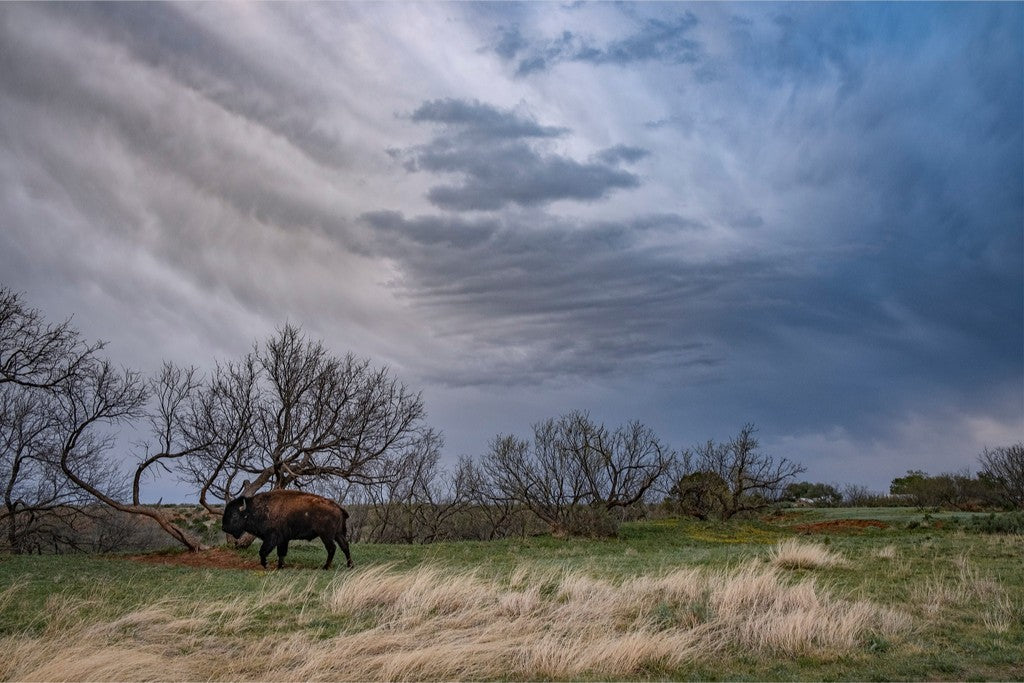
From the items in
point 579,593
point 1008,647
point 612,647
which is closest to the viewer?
point 612,647

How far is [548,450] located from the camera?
32.7 metres

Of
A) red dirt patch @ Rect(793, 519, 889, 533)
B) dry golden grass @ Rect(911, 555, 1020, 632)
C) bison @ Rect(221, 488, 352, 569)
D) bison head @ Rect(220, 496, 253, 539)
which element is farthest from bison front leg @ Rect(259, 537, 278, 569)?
red dirt patch @ Rect(793, 519, 889, 533)

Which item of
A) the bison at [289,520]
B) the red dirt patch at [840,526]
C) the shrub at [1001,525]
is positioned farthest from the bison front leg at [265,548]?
the shrub at [1001,525]

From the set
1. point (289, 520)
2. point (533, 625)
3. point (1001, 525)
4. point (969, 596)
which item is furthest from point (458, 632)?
point (1001, 525)

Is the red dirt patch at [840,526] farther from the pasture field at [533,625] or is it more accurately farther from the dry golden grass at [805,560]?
the dry golden grass at [805,560]

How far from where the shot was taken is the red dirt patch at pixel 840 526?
99.0 feet

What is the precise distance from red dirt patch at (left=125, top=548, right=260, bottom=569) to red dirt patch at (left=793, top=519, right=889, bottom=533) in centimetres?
2130

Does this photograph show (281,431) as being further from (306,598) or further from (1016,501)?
(1016,501)

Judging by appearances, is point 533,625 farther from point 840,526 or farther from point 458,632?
point 840,526

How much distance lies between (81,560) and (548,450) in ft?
58.9

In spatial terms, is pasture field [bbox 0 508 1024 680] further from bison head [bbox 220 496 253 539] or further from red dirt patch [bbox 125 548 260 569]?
red dirt patch [bbox 125 548 260 569]

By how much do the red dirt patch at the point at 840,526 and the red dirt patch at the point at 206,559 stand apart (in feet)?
69.9

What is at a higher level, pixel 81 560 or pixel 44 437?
pixel 44 437

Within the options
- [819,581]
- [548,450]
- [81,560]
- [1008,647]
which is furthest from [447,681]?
[548,450]
